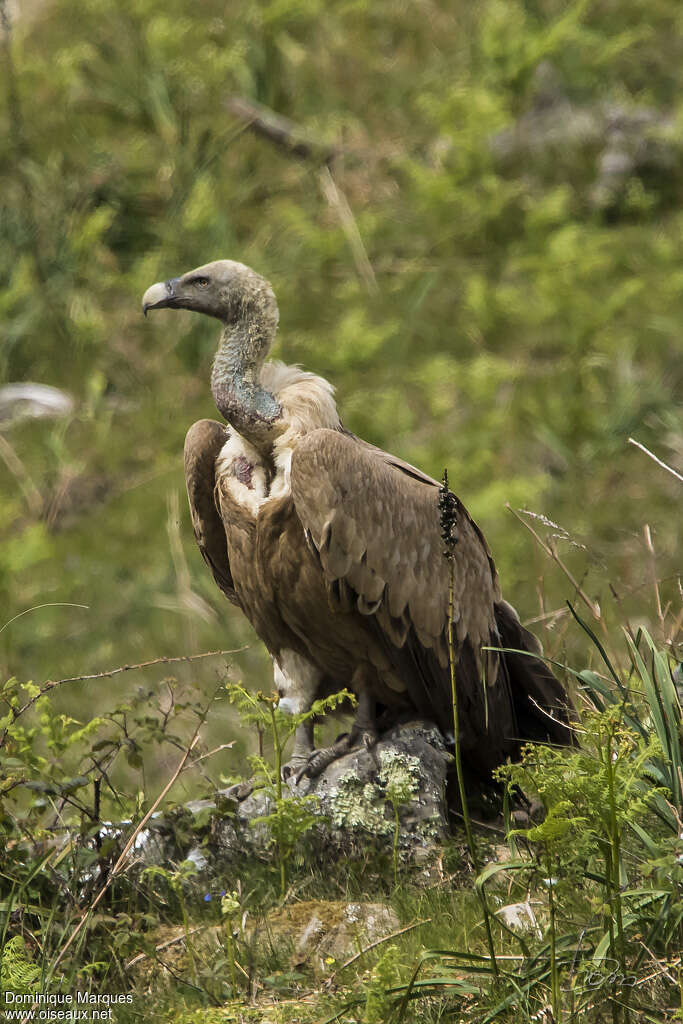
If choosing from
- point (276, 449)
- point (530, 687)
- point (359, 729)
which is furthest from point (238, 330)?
point (530, 687)

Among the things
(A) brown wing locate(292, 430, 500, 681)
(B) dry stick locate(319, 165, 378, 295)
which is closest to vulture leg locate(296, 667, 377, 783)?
(A) brown wing locate(292, 430, 500, 681)

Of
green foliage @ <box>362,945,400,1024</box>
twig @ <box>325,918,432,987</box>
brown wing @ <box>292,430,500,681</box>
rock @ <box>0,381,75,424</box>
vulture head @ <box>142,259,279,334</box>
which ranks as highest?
vulture head @ <box>142,259,279,334</box>

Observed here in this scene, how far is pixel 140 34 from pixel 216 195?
210cm

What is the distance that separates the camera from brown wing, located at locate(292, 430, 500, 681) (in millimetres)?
4332

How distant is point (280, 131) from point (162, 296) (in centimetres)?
750

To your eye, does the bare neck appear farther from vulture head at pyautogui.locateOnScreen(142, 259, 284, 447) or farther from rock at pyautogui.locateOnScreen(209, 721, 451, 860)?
rock at pyautogui.locateOnScreen(209, 721, 451, 860)

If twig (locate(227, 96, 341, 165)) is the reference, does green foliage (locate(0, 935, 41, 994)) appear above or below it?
below

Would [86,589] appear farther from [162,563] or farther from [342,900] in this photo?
[342,900]

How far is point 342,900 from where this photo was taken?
412 cm

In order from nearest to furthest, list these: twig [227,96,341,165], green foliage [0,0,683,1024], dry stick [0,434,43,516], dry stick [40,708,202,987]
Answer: dry stick [40,708,202,987]
green foliage [0,0,683,1024]
dry stick [0,434,43,516]
twig [227,96,341,165]

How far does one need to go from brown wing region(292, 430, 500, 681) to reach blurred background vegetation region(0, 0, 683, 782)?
3819 millimetres

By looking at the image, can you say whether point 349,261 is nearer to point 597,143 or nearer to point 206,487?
point 597,143

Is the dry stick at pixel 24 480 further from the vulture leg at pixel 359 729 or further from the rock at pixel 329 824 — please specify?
the rock at pixel 329 824

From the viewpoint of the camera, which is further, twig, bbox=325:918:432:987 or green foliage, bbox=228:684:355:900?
green foliage, bbox=228:684:355:900
